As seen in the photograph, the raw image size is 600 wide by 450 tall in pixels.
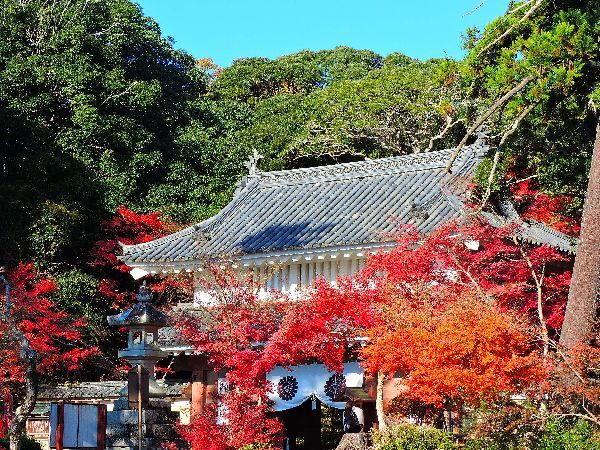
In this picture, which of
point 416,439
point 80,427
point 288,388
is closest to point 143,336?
point 80,427

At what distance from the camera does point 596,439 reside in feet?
45.1

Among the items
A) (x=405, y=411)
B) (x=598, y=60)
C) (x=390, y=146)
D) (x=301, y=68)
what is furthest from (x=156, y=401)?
(x=301, y=68)

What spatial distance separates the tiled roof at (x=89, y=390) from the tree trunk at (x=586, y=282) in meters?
12.3

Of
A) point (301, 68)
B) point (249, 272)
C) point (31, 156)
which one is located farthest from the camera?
point (301, 68)

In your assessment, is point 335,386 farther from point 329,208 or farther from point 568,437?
point 568,437

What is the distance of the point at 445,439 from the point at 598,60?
25.6 ft

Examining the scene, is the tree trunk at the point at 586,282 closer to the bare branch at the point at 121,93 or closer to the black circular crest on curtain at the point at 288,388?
the black circular crest on curtain at the point at 288,388

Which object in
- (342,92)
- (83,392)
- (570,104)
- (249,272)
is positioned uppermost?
(342,92)

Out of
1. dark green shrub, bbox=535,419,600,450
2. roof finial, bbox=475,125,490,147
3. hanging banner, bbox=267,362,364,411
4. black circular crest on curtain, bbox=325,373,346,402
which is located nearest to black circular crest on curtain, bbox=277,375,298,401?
hanging banner, bbox=267,362,364,411

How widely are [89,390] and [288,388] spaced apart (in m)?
6.42

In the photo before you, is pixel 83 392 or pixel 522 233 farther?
pixel 83 392

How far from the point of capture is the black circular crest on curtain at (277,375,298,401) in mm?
23297

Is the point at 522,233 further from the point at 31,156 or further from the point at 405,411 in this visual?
the point at 31,156

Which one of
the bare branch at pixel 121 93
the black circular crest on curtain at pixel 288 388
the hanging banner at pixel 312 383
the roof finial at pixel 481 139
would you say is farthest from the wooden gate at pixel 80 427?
the bare branch at pixel 121 93
